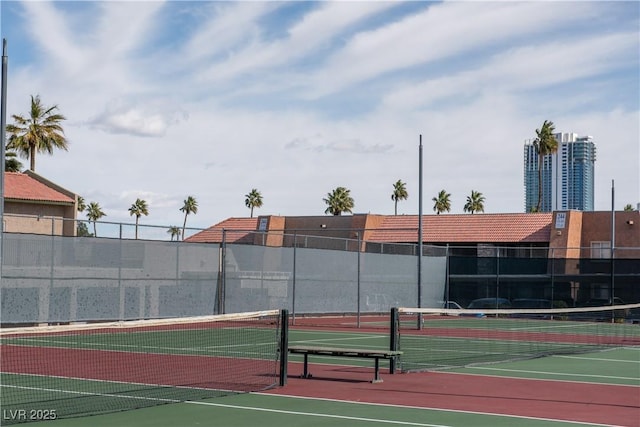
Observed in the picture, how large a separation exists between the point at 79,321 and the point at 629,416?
1766 centimetres

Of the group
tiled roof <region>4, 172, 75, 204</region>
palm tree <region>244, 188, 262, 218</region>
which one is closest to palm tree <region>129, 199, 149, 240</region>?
palm tree <region>244, 188, 262, 218</region>

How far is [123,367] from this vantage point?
16812mm

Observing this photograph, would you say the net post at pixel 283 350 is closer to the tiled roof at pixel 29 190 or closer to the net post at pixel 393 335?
the net post at pixel 393 335

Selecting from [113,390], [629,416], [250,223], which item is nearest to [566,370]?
[629,416]

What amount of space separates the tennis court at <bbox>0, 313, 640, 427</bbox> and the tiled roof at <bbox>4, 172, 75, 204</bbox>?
60.7 ft

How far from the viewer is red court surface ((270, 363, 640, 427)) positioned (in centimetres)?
1210

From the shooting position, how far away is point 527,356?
20484mm

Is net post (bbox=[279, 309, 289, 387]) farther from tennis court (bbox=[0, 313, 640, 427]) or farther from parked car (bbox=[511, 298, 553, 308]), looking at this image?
parked car (bbox=[511, 298, 553, 308])

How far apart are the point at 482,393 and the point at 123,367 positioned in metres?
6.32

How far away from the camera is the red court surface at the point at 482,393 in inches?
476

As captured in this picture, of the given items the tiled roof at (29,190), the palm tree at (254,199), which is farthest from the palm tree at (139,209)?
the tiled roof at (29,190)

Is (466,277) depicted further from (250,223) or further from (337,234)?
(250,223)

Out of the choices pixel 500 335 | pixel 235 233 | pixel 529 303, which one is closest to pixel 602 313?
pixel 529 303

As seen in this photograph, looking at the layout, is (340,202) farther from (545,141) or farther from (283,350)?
(283,350)
